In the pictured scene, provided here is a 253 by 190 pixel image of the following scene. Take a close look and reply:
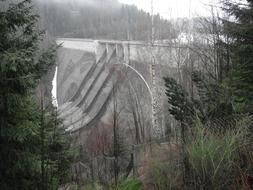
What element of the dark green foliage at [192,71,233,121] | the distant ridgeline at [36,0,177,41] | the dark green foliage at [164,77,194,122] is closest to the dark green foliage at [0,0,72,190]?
the dark green foliage at [164,77,194,122]

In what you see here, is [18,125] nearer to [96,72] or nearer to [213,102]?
[213,102]

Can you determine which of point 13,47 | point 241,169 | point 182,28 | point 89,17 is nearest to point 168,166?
point 241,169

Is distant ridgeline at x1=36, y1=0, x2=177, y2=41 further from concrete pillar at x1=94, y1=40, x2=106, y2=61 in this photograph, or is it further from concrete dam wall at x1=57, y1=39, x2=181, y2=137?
concrete pillar at x1=94, y1=40, x2=106, y2=61

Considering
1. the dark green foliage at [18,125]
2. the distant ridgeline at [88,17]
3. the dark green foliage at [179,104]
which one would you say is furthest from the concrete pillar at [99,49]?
the dark green foliage at [18,125]

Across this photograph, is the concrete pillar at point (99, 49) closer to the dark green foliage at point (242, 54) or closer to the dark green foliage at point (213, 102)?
the dark green foliage at point (242, 54)

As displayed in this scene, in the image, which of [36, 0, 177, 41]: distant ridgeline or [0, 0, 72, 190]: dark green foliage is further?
[36, 0, 177, 41]: distant ridgeline

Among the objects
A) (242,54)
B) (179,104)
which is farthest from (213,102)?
(242,54)
